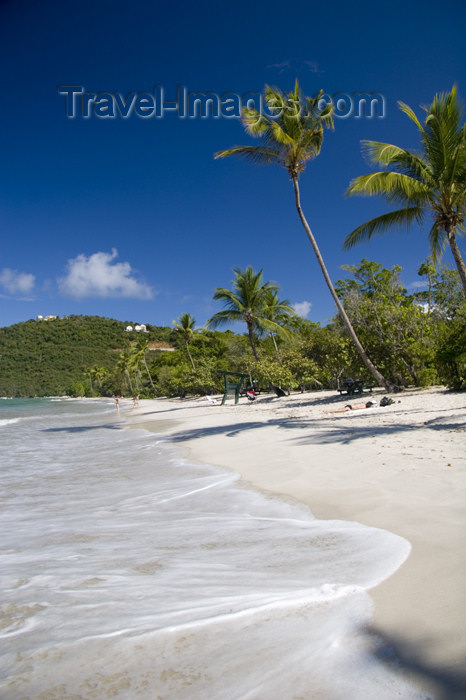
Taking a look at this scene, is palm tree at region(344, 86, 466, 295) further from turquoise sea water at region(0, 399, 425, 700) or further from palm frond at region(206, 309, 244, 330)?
palm frond at region(206, 309, 244, 330)

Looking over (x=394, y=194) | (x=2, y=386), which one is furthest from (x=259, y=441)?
(x=2, y=386)

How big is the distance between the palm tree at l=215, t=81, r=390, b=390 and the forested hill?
85.0 meters

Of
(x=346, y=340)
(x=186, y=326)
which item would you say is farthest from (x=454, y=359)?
(x=186, y=326)

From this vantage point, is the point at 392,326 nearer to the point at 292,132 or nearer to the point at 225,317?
the point at 292,132

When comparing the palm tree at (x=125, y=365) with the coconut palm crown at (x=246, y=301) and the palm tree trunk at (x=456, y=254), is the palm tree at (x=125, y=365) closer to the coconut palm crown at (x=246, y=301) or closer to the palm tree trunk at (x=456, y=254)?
the coconut palm crown at (x=246, y=301)

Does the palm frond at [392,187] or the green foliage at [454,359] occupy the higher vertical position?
the palm frond at [392,187]

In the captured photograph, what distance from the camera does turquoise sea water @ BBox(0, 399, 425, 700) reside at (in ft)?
5.58

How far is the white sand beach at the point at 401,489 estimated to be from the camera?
183cm

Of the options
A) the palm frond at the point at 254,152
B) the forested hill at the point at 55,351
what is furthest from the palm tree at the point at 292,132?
the forested hill at the point at 55,351

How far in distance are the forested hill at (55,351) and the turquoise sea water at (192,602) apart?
92937mm

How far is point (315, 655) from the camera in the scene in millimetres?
1797

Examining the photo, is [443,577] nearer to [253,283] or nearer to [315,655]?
[315,655]

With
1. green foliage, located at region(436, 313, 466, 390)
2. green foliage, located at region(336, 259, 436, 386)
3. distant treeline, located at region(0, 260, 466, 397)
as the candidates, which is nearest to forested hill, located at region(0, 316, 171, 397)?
distant treeline, located at region(0, 260, 466, 397)

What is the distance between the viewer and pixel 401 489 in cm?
415
